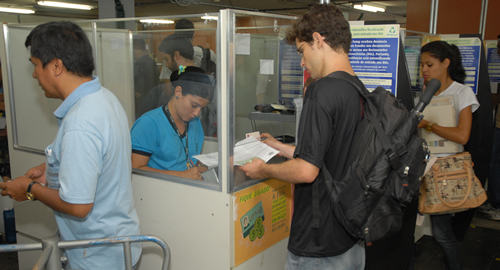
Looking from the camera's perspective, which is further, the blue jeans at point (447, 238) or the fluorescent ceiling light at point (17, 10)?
the fluorescent ceiling light at point (17, 10)

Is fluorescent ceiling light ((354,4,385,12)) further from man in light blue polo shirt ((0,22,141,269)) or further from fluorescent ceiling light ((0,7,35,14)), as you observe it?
man in light blue polo shirt ((0,22,141,269))

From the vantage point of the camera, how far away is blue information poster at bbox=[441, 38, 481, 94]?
3.17 m

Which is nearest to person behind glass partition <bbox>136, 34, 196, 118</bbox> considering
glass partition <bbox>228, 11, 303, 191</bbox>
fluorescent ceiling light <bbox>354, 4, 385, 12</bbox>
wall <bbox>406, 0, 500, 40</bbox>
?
glass partition <bbox>228, 11, 303, 191</bbox>

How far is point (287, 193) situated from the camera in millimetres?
2127

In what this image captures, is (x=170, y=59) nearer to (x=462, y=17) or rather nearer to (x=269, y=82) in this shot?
(x=269, y=82)

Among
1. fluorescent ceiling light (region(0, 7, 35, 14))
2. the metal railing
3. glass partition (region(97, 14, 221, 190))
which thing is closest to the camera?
the metal railing

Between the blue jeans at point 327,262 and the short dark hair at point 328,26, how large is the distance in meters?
0.80

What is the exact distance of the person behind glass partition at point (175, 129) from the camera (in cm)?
203

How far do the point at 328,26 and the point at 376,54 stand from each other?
0.70 m

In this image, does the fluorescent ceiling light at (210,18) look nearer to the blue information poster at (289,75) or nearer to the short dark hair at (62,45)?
the short dark hair at (62,45)

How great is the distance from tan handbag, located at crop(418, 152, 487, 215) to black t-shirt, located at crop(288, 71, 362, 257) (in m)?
1.24

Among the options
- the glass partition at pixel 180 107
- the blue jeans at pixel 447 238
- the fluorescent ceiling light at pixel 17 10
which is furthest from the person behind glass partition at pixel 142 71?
the fluorescent ceiling light at pixel 17 10

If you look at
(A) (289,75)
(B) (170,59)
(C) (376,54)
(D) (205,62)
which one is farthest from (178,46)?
(C) (376,54)

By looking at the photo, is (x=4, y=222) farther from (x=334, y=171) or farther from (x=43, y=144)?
(x=334, y=171)
